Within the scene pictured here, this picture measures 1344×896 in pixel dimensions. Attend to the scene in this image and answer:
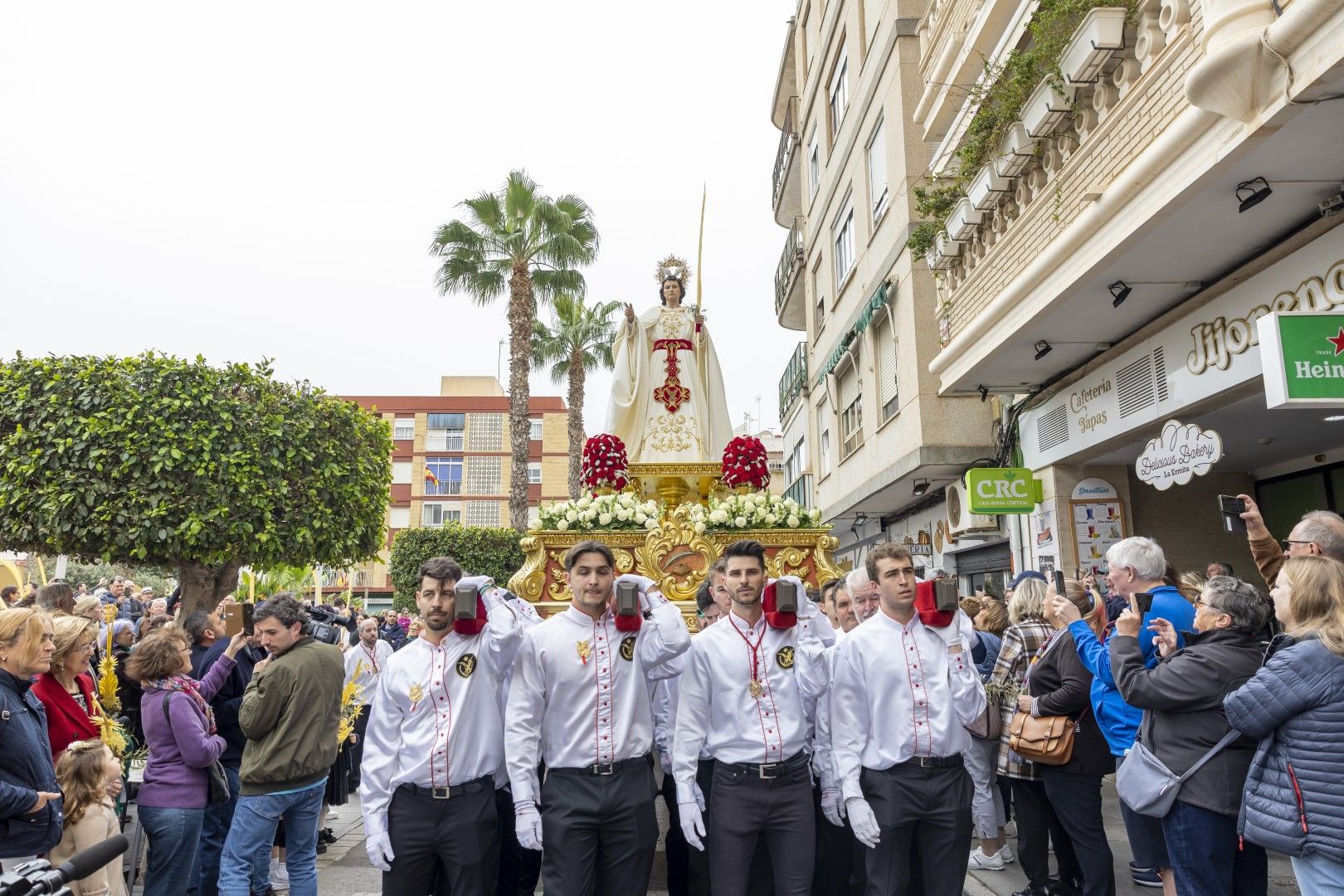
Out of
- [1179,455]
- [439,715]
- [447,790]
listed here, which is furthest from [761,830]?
[1179,455]

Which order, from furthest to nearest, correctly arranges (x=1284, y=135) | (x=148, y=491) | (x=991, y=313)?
(x=148, y=491), (x=991, y=313), (x=1284, y=135)

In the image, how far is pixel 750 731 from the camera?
169 inches

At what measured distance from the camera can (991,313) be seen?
32.6 ft

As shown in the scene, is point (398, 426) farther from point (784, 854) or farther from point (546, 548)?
point (784, 854)

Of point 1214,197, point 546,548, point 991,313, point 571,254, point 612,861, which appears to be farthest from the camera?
point 571,254

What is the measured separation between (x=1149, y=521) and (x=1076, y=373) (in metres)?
2.22

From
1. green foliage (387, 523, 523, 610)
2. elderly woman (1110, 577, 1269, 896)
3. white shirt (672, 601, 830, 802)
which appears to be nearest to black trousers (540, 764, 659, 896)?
white shirt (672, 601, 830, 802)

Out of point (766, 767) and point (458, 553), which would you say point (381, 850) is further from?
point (458, 553)

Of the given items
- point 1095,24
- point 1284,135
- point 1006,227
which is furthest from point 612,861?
point 1006,227

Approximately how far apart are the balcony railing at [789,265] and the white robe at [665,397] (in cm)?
1526

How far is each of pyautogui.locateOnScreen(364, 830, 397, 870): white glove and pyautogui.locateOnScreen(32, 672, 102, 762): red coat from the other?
1.63m

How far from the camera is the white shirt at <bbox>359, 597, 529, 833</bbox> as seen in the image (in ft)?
13.9

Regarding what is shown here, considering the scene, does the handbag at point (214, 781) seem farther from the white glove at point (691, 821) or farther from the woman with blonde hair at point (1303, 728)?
the woman with blonde hair at point (1303, 728)

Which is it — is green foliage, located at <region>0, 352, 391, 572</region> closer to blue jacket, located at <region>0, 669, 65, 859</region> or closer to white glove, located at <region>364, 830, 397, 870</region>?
blue jacket, located at <region>0, 669, 65, 859</region>
